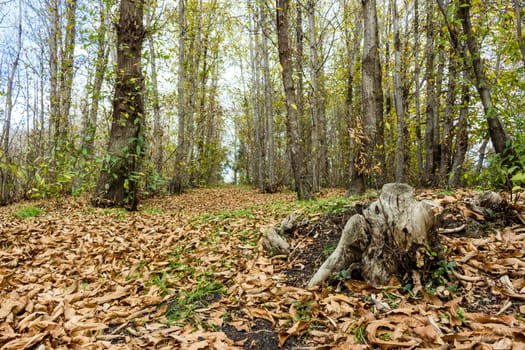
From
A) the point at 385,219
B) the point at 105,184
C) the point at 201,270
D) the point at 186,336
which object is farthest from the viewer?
the point at 105,184

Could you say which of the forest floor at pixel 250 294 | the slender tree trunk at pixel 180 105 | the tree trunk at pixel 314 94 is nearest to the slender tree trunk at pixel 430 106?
the tree trunk at pixel 314 94

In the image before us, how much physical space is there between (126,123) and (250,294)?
5335 millimetres

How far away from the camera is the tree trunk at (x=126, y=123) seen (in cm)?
654

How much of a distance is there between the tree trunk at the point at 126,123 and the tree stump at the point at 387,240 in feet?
17.1

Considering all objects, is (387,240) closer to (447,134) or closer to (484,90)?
(484,90)

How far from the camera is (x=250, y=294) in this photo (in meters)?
2.72

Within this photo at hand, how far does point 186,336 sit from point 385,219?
1.88m

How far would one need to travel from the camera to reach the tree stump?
247 cm

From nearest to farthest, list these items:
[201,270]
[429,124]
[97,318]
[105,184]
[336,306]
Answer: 1. [336,306]
2. [97,318]
3. [201,270]
4. [105,184]
5. [429,124]

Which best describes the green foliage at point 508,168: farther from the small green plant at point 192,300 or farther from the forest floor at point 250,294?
the small green plant at point 192,300

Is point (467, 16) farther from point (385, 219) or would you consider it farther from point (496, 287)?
point (496, 287)

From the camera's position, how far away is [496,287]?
2.25 m

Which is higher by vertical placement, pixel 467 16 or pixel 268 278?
pixel 467 16

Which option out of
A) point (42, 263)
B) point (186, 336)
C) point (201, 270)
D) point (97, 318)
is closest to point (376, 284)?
point (186, 336)
